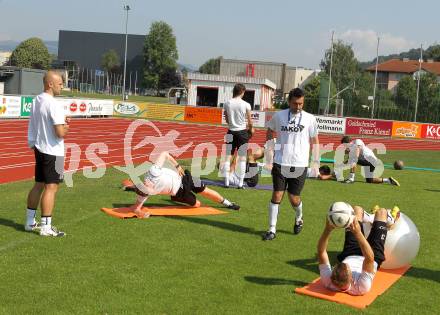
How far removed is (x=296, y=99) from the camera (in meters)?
6.90

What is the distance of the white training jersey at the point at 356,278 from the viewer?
5.04 metres

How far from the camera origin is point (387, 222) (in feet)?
18.7

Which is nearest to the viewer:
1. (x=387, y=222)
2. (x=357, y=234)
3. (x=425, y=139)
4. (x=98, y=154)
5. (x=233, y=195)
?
(x=357, y=234)

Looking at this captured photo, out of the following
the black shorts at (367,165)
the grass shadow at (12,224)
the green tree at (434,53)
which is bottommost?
the grass shadow at (12,224)

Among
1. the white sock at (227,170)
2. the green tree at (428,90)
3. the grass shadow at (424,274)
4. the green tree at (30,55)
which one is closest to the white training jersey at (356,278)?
the grass shadow at (424,274)

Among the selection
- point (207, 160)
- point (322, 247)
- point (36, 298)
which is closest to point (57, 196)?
point (36, 298)

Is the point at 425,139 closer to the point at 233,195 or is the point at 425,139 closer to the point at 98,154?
the point at 98,154

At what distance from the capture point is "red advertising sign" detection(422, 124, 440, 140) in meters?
34.7

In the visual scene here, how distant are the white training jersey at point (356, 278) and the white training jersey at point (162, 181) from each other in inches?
131

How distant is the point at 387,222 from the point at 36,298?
3.56 metres

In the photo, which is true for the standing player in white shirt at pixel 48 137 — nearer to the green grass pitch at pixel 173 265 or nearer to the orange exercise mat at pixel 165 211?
the green grass pitch at pixel 173 265

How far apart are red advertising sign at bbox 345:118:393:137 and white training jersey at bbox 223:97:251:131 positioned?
2587cm

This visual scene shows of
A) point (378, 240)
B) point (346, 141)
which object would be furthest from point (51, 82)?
point (346, 141)

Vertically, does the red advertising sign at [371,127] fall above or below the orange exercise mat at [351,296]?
above
